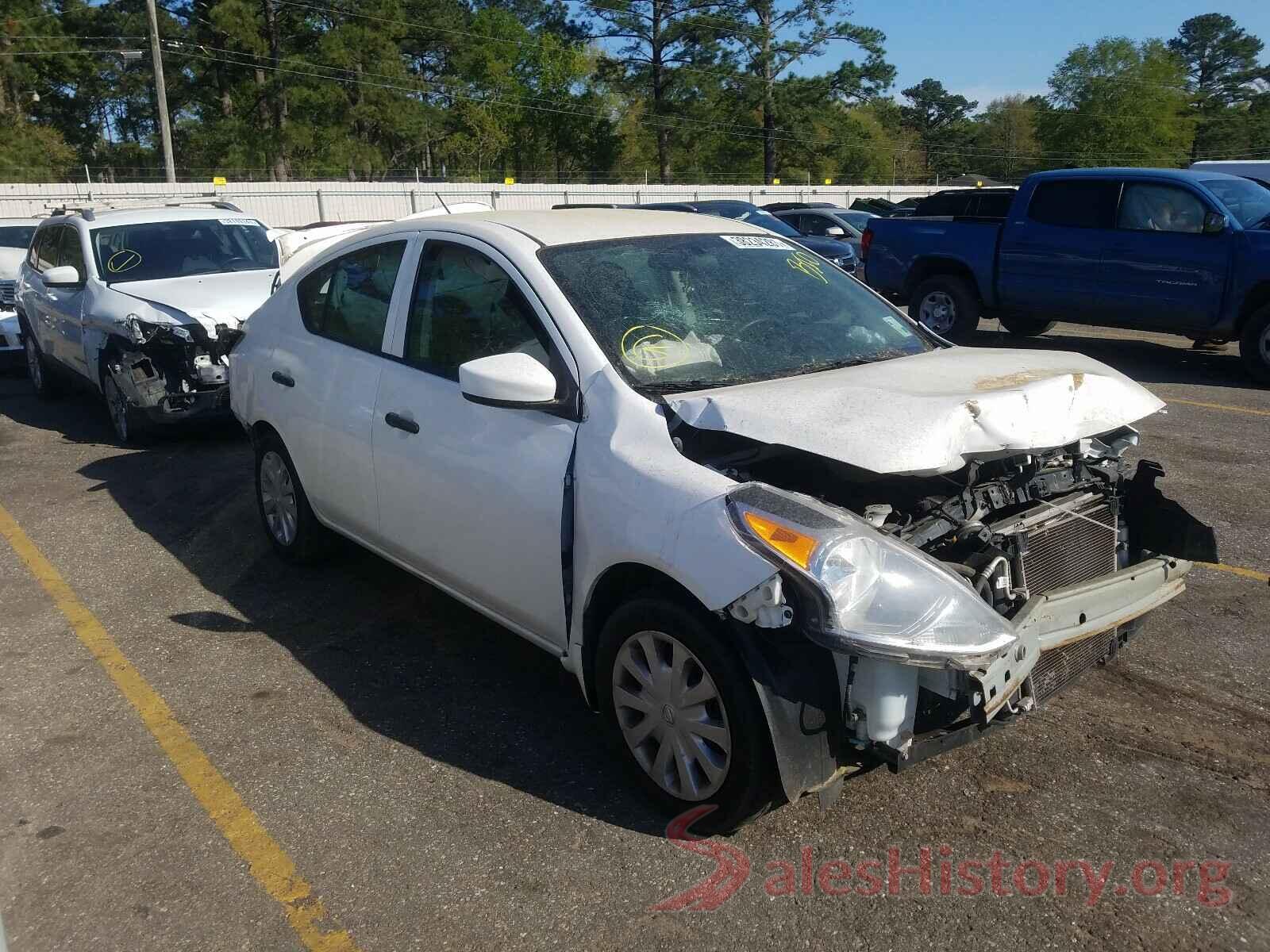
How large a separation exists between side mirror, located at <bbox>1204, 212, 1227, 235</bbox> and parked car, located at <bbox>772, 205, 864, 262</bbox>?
9208 mm

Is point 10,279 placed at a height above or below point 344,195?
below

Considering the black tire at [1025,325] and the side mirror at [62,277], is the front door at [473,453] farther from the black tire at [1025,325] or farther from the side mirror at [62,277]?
the black tire at [1025,325]

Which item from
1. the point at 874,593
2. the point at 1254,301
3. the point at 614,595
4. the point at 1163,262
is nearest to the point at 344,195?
the point at 1163,262

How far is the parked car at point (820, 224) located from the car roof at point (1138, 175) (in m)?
7.87

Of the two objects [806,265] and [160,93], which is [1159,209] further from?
[160,93]

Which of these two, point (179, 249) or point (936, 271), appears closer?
point (179, 249)

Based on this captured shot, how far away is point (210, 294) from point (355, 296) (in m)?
4.23

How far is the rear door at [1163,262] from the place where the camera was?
10.2 m

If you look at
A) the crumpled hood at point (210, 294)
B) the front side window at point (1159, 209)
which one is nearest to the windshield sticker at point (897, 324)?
the crumpled hood at point (210, 294)

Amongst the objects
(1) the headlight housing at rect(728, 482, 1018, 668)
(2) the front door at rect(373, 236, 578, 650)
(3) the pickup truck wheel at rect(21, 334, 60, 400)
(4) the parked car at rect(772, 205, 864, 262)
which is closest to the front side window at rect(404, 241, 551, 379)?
(2) the front door at rect(373, 236, 578, 650)

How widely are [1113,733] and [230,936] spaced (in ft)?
9.47

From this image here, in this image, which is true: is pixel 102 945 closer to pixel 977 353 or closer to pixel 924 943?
pixel 924 943

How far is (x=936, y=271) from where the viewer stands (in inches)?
495

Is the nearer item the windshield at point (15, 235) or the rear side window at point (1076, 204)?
the rear side window at point (1076, 204)
